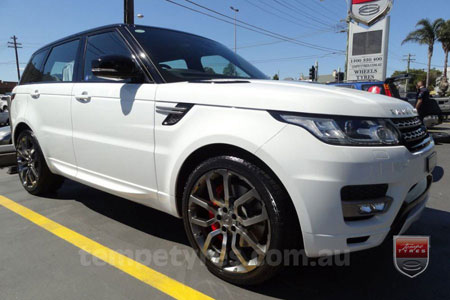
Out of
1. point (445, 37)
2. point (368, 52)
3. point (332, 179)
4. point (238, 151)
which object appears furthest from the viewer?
point (445, 37)

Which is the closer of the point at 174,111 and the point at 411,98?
the point at 174,111

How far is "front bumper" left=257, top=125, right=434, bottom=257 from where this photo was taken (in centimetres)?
160

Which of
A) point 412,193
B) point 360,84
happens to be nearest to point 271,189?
point 412,193

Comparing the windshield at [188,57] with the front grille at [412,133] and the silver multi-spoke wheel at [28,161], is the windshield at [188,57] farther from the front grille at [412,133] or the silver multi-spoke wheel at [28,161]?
the silver multi-spoke wheel at [28,161]

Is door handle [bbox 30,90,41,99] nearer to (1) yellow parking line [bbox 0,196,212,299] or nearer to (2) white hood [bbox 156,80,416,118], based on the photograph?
(1) yellow parking line [bbox 0,196,212,299]

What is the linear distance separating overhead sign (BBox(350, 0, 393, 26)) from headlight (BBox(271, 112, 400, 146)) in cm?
1241

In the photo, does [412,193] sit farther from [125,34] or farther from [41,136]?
[41,136]

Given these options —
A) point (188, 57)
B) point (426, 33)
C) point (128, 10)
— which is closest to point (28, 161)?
point (188, 57)

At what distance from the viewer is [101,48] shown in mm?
2918

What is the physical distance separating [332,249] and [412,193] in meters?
0.63

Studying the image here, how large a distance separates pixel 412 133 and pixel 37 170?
3.74 metres

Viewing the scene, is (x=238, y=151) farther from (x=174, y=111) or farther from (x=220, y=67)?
(x=220, y=67)

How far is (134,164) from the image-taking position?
243 cm

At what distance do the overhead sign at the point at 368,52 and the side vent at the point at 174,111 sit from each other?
11.9 metres
